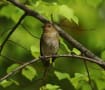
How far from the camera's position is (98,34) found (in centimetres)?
514

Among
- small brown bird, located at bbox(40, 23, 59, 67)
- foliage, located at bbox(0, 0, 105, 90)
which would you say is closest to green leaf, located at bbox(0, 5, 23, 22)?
foliage, located at bbox(0, 0, 105, 90)

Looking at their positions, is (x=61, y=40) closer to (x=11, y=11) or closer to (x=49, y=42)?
(x=49, y=42)

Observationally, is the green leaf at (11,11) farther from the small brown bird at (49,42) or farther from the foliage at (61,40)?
the small brown bird at (49,42)

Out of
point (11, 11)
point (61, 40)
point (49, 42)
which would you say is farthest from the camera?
point (49, 42)

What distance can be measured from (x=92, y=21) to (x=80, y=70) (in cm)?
67

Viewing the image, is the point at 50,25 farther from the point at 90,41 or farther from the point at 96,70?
the point at 90,41

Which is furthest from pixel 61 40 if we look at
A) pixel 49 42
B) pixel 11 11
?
pixel 11 11

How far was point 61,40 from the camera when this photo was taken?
10.8 feet

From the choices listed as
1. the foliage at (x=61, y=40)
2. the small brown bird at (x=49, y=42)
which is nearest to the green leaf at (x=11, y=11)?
the foliage at (x=61, y=40)

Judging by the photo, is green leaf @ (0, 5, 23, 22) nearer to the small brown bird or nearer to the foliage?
the foliage

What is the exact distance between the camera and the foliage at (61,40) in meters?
2.89

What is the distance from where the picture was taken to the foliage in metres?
2.89

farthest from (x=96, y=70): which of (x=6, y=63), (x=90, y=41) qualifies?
(x=6, y=63)

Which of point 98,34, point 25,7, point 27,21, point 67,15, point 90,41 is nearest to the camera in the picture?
point 67,15
